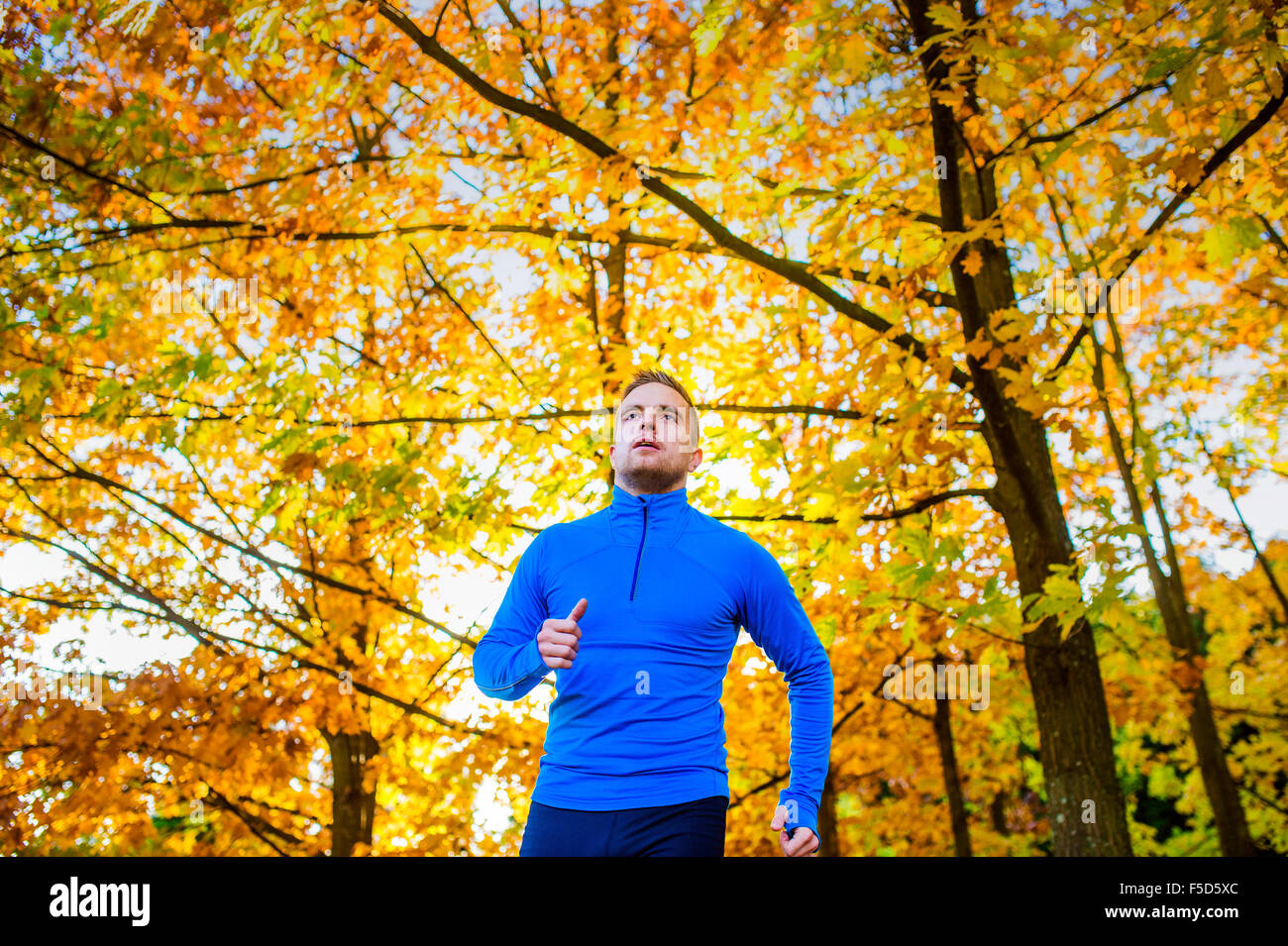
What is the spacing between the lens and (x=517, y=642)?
9.06ft

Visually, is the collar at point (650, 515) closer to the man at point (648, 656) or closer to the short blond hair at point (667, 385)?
the man at point (648, 656)

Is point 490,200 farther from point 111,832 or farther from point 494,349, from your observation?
point 111,832

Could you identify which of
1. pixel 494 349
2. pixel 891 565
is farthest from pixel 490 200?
pixel 891 565

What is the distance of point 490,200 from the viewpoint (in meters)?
7.01

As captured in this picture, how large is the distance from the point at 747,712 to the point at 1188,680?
11.7 feet

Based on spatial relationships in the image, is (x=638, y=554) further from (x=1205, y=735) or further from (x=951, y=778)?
(x=1205, y=735)

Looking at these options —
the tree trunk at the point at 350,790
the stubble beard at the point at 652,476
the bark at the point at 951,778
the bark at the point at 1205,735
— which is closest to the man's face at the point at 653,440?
the stubble beard at the point at 652,476

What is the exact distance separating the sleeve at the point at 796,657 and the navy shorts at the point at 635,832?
0.27m

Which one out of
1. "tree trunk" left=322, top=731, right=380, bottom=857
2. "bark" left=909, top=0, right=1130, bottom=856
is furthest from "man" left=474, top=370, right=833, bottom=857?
"tree trunk" left=322, top=731, right=380, bottom=857

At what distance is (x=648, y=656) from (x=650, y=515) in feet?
1.60

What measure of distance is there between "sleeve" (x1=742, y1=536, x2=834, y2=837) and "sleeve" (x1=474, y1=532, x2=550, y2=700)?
64 cm

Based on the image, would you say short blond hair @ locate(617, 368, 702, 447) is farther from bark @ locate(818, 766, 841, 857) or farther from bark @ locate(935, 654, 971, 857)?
bark @ locate(935, 654, 971, 857)

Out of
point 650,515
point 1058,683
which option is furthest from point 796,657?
point 1058,683

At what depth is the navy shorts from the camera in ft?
7.88
